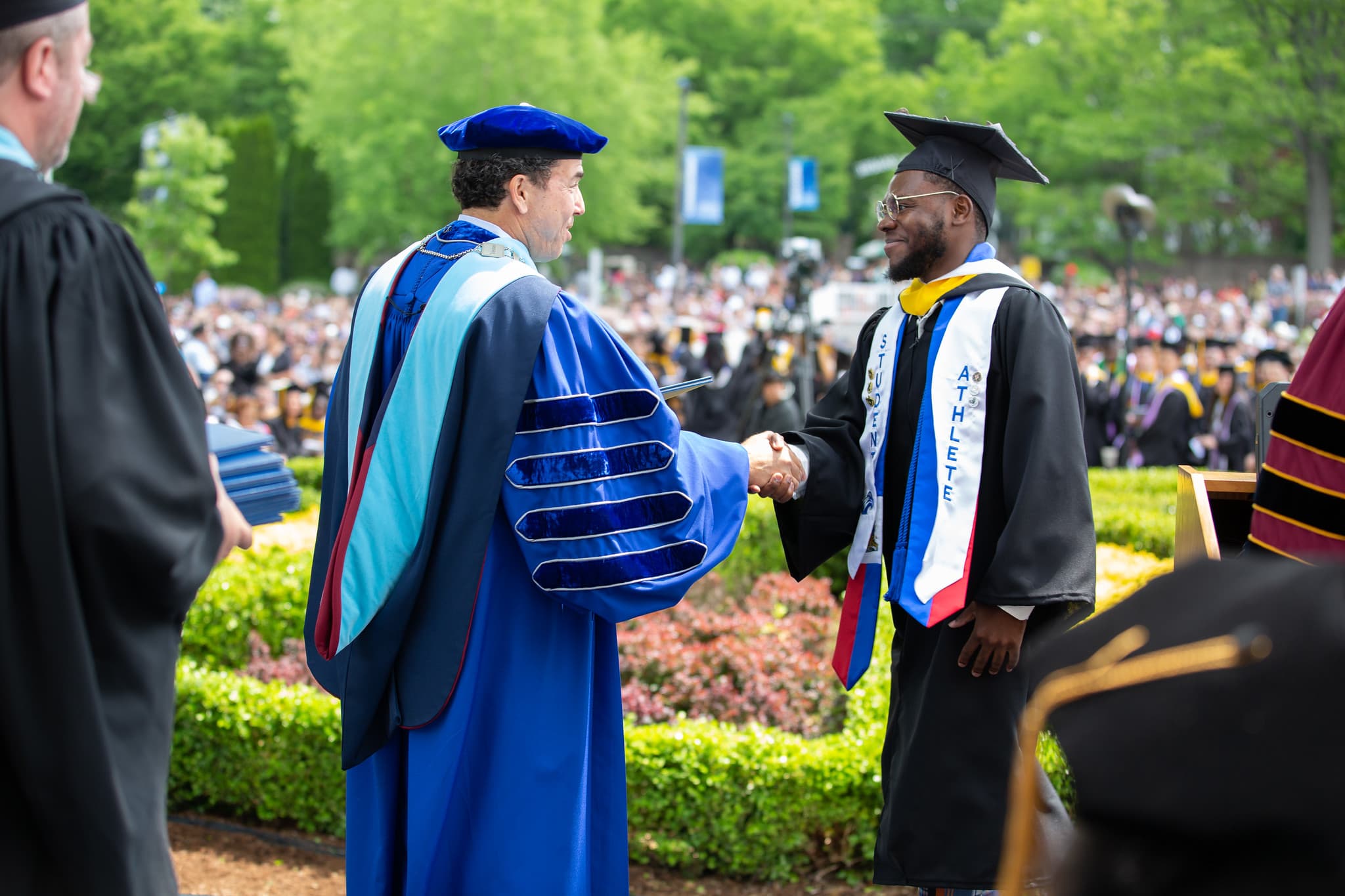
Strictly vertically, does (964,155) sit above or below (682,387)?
above

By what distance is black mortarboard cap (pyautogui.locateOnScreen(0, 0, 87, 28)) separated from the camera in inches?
69.8

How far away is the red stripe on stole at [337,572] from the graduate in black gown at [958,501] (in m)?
1.21

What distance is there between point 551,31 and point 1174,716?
32142 mm

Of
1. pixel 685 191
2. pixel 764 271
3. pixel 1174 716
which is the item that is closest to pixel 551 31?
A: pixel 685 191

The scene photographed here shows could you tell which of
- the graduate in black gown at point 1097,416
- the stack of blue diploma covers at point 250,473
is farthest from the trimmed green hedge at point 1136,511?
the stack of blue diploma covers at point 250,473

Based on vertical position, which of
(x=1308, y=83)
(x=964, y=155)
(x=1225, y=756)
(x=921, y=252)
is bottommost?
(x=1225, y=756)

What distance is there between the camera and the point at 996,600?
3.01 m

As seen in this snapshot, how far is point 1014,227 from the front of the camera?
4444cm

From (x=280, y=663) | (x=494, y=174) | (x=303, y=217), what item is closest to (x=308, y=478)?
(x=280, y=663)

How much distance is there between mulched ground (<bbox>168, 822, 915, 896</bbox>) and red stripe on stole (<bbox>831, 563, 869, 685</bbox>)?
1001 mm

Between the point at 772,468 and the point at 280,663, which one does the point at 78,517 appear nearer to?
the point at 772,468

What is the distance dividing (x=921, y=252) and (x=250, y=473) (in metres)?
1.83

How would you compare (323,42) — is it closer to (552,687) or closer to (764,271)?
(764,271)

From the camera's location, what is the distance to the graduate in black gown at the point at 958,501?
307 centimetres
